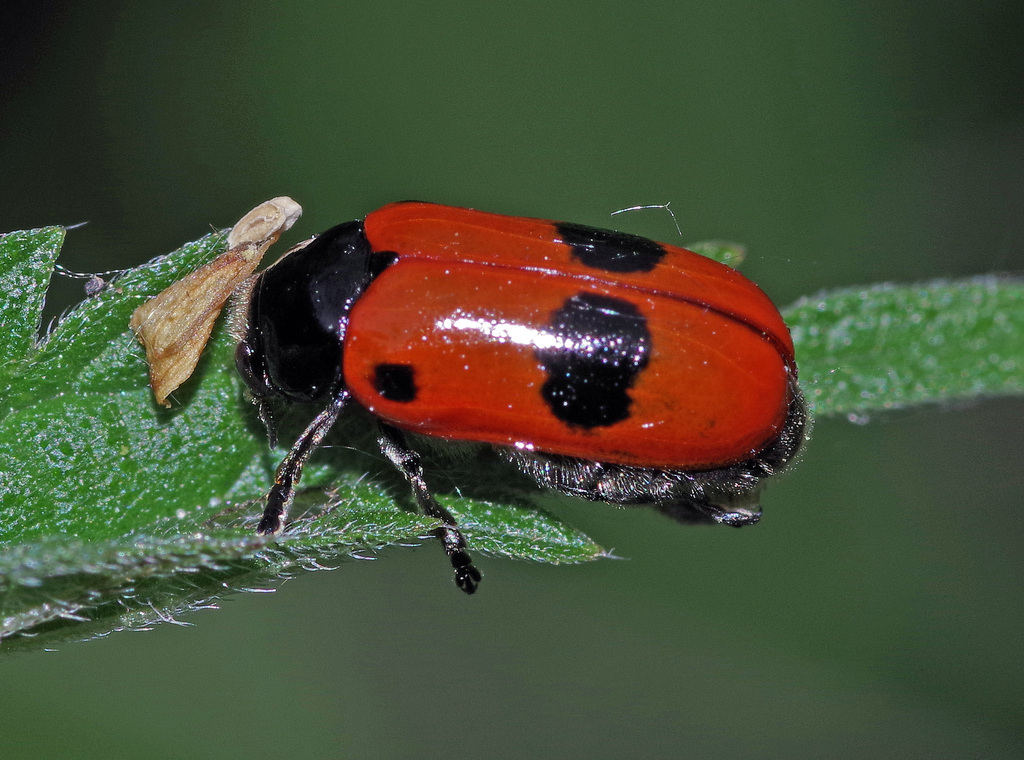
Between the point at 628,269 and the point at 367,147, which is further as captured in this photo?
the point at 367,147

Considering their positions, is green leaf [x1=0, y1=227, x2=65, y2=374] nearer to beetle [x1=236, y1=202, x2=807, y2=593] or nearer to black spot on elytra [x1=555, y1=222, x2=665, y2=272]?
beetle [x1=236, y1=202, x2=807, y2=593]

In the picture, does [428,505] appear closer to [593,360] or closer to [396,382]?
[396,382]

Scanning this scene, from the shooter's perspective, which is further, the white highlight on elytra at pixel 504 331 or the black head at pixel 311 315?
the black head at pixel 311 315

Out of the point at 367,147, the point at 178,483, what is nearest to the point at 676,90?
the point at 367,147

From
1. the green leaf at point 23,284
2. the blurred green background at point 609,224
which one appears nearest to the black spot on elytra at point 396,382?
the green leaf at point 23,284

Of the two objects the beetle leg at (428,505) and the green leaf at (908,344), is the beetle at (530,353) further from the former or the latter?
the green leaf at (908,344)

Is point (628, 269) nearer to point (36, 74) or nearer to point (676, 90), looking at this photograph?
point (676, 90)

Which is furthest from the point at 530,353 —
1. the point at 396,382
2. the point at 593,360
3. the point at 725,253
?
the point at 725,253
